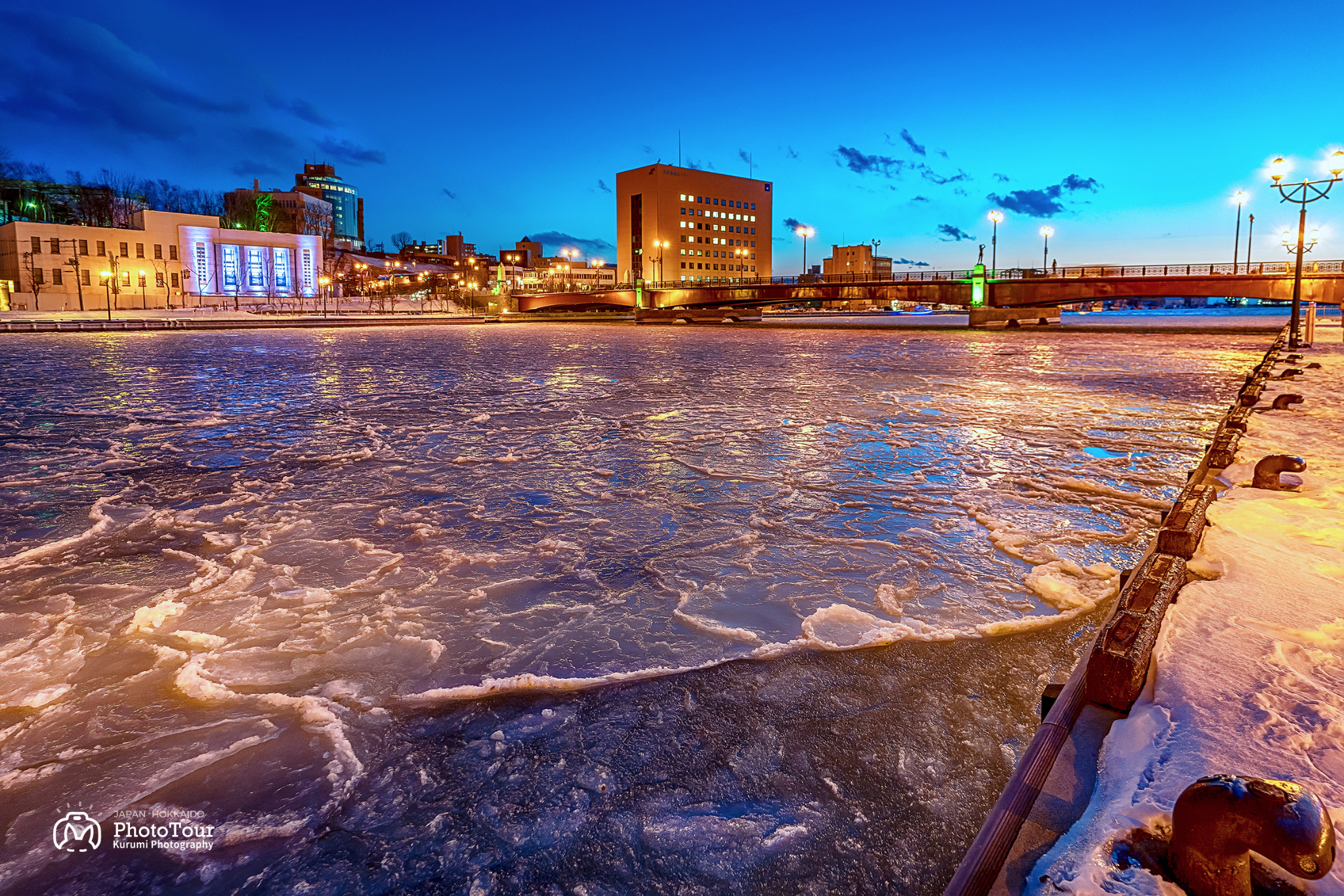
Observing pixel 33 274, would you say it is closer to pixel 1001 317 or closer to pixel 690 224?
pixel 1001 317

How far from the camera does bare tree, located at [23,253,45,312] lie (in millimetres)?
68375

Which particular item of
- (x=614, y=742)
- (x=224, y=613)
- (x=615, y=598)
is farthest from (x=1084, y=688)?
(x=224, y=613)

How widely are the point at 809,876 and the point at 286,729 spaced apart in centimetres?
244

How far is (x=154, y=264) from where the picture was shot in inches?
2968

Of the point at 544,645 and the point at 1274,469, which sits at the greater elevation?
the point at 1274,469

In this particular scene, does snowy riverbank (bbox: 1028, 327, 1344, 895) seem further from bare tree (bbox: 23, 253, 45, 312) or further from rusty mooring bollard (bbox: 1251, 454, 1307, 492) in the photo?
bare tree (bbox: 23, 253, 45, 312)

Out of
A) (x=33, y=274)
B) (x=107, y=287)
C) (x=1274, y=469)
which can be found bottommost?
(x=1274, y=469)

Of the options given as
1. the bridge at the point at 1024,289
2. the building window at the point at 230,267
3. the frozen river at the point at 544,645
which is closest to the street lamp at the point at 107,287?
the building window at the point at 230,267

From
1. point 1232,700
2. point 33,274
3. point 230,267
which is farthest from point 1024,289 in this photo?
point 33,274

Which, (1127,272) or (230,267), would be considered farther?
(230,267)

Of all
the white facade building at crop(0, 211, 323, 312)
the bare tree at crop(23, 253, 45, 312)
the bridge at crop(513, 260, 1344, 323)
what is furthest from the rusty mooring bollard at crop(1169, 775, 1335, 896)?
the bare tree at crop(23, 253, 45, 312)

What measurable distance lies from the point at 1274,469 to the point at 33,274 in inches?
3603

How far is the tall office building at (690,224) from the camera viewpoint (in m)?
152

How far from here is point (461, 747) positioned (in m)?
3.27
